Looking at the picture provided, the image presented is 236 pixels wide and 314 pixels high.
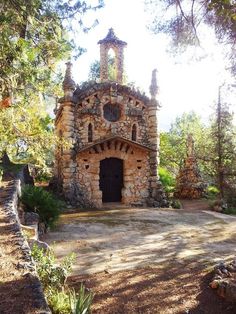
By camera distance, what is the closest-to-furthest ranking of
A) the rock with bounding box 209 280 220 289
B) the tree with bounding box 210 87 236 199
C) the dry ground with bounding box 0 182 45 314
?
1. the dry ground with bounding box 0 182 45 314
2. the rock with bounding box 209 280 220 289
3. the tree with bounding box 210 87 236 199

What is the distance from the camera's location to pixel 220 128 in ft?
63.4

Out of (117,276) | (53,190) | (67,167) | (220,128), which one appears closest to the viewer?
(117,276)

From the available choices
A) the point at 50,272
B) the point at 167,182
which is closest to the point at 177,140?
the point at 167,182

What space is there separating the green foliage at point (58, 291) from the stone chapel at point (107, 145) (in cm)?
1061

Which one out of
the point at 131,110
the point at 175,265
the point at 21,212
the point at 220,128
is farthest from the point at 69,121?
the point at 175,265

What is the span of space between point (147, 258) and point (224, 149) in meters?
13.2

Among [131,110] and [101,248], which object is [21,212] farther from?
[131,110]

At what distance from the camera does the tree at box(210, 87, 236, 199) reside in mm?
18781

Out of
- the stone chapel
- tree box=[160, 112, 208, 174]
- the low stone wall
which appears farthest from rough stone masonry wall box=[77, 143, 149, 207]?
tree box=[160, 112, 208, 174]

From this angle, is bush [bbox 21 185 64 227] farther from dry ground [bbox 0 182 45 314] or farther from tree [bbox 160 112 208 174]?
tree [bbox 160 112 208 174]

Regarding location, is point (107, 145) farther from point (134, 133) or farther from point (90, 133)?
point (134, 133)

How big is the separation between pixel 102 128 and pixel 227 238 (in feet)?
29.3

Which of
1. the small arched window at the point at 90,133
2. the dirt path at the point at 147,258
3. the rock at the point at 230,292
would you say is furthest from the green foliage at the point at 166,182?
the rock at the point at 230,292

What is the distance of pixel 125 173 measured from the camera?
17438 millimetres
